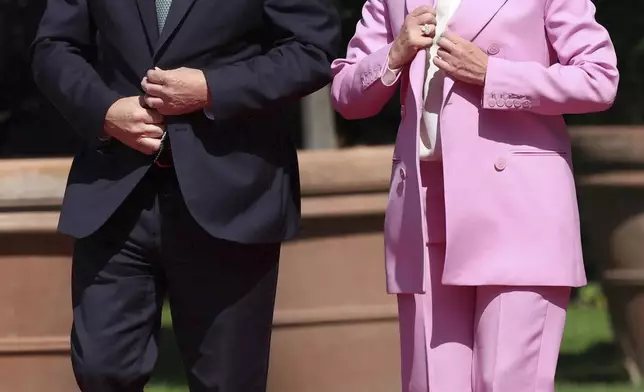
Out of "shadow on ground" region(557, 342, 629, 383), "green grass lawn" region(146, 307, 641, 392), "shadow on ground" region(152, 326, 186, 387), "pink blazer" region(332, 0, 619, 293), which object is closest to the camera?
"pink blazer" region(332, 0, 619, 293)

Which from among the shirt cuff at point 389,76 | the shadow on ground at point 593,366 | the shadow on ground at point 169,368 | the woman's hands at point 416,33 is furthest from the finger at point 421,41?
the shadow on ground at point 593,366

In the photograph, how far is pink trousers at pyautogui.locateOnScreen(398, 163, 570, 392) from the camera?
2631mm

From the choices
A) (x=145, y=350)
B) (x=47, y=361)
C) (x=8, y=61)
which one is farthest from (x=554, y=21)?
(x=8, y=61)

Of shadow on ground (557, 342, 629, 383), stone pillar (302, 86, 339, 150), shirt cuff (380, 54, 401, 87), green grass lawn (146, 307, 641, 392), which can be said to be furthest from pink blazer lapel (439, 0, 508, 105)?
stone pillar (302, 86, 339, 150)

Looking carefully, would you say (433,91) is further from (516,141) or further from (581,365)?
(581,365)

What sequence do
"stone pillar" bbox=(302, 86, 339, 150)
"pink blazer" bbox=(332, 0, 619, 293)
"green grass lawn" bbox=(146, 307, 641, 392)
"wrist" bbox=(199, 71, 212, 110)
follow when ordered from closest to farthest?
"pink blazer" bbox=(332, 0, 619, 293)
"wrist" bbox=(199, 71, 212, 110)
"green grass lawn" bbox=(146, 307, 641, 392)
"stone pillar" bbox=(302, 86, 339, 150)

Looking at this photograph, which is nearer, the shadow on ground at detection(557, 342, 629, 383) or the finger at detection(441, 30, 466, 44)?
the finger at detection(441, 30, 466, 44)

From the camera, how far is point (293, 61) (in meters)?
2.75

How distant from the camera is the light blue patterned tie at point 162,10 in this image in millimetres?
2758

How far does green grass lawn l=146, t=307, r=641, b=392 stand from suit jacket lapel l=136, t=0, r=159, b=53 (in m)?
2.47

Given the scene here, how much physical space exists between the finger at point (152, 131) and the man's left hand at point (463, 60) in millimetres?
672

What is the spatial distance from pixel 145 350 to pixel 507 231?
0.93 m

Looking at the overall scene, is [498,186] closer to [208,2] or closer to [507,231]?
[507,231]

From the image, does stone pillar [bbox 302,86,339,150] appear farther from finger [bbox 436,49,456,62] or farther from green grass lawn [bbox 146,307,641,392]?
finger [bbox 436,49,456,62]
